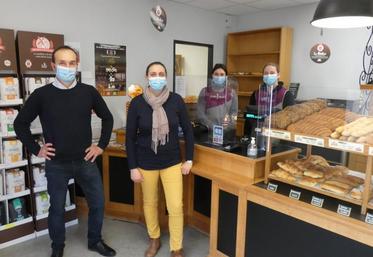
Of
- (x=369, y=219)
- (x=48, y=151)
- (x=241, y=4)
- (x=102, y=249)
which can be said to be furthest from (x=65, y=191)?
(x=241, y=4)

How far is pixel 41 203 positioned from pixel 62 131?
40.6 inches

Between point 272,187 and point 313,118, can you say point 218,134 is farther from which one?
point 313,118

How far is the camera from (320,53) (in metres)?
4.19

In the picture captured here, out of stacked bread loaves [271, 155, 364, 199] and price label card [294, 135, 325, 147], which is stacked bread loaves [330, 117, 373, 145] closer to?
price label card [294, 135, 325, 147]

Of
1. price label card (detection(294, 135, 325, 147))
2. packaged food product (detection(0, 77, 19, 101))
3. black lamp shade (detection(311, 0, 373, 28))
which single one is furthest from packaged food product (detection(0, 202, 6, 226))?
black lamp shade (detection(311, 0, 373, 28))

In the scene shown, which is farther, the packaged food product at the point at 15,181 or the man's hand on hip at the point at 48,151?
the packaged food product at the point at 15,181

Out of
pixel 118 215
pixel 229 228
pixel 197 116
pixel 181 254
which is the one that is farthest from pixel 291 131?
pixel 118 215

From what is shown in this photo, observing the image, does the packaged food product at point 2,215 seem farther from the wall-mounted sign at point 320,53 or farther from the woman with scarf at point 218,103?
the wall-mounted sign at point 320,53

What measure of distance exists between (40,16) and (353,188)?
3.23 meters

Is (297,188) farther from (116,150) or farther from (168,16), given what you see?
(168,16)

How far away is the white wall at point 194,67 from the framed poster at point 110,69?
1185mm

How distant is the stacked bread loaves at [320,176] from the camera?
5.73 feet

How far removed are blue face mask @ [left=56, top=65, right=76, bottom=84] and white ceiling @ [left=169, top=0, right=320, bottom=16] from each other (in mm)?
2642

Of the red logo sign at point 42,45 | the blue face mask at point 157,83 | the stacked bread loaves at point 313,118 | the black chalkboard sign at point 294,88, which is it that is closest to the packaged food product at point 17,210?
the red logo sign at point 42,45
